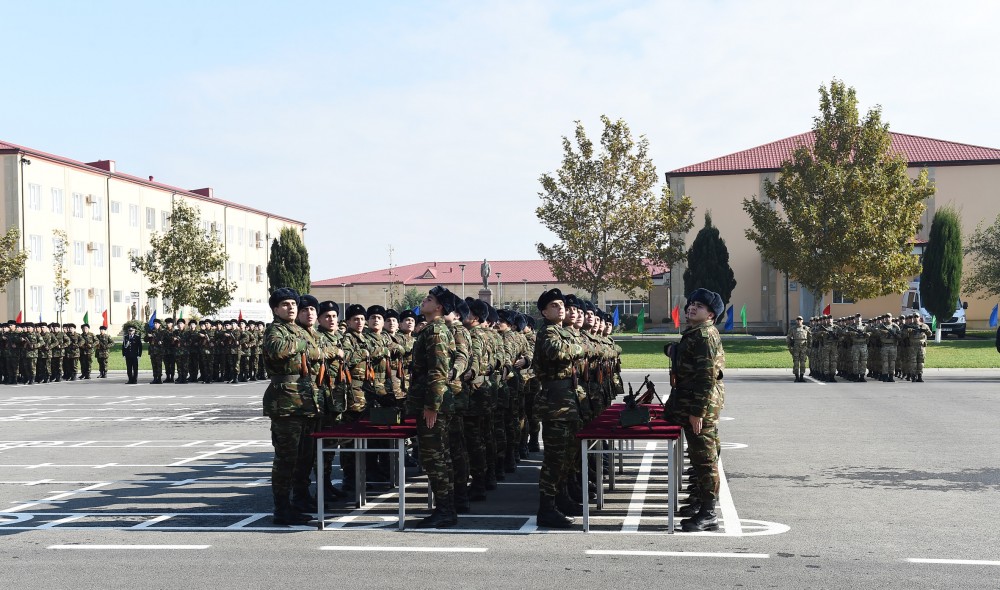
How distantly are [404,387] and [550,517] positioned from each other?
356 cm

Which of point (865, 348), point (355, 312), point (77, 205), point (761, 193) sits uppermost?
point (761, 193)

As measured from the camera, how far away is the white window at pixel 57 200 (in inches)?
2448

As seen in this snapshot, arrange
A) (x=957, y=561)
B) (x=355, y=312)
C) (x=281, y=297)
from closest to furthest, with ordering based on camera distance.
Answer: (x=957, y=561) → (x=281, y=297) → (x=355, y=312)

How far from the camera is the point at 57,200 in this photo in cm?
6259

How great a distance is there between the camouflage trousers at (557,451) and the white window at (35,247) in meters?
57.5

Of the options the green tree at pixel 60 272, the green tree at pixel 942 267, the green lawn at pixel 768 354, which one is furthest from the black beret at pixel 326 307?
the green tree at pixel 942 267

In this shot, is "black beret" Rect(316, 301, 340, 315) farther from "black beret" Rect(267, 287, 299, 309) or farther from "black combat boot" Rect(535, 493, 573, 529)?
"black combat boot" Rect(535, 493, 573, 529)

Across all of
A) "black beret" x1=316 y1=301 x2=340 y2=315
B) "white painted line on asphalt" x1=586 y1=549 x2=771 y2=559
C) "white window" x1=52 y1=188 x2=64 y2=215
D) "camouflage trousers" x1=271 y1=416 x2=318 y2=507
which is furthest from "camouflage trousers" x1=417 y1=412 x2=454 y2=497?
"white window" x1=52 y1=188 x2=64 y2=215

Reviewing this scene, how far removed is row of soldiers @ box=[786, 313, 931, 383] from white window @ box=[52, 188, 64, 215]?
47.6 metres

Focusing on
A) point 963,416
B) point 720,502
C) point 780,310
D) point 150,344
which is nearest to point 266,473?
point 720,502

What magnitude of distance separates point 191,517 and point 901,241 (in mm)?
44511

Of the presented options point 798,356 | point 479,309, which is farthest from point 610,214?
point 479,309

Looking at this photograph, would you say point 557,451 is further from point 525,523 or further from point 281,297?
point 281,297

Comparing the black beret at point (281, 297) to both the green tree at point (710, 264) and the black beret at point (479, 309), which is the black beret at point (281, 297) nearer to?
the black beret at point (479, 309)
